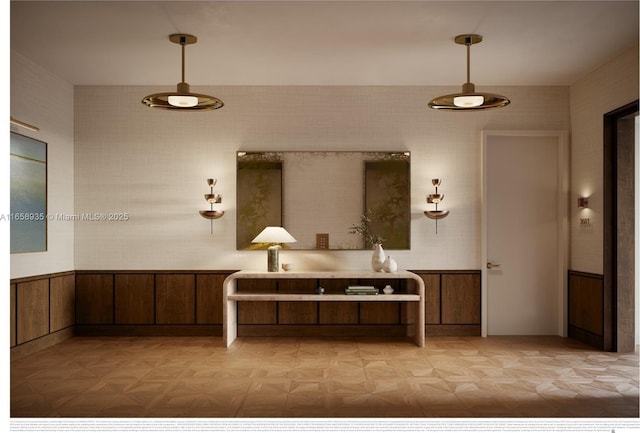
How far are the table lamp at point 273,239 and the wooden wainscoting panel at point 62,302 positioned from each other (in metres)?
2.46

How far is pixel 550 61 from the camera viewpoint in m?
6.01

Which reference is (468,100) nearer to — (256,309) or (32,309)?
(256,309)

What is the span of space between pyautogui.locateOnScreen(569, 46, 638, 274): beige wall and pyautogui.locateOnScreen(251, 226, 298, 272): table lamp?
11.9 feet

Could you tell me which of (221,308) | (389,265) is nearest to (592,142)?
(389,265)

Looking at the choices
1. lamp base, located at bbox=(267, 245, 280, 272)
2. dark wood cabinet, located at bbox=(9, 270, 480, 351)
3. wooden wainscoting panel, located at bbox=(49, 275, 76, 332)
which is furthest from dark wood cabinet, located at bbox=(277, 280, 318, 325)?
wooden wainscoting panel, located at bbox=(49, 275, 76, 332)

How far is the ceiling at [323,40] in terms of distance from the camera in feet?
15.1

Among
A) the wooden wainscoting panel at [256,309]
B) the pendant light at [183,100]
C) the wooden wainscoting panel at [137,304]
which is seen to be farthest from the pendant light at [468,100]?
the wooden wainscoting panel at [137,304]

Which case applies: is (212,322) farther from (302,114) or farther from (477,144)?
(477,144)

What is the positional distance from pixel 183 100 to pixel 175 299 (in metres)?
2.97

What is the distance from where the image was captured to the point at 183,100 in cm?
511

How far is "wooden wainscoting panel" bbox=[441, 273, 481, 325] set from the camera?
23.0 feet

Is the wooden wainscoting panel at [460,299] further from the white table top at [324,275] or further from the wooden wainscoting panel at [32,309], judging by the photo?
the wooden wainscoting panel at [32,309]

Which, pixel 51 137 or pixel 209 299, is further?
pixel 209 299

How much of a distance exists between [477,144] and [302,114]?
2361 millimetres
